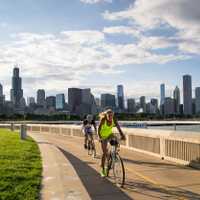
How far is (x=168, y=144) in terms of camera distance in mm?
17203

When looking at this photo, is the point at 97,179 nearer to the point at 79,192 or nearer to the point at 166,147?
the point at 79,192

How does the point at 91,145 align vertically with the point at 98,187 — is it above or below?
above

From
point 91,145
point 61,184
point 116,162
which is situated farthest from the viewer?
point 91,145

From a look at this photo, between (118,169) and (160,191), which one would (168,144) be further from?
(160,191)

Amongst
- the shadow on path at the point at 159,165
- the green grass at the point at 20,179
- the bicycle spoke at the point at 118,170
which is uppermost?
the bicycle spoke at the point at 118,170

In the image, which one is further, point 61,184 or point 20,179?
point 20,179

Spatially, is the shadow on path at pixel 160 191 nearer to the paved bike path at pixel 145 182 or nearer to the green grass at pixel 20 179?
the paved bike path at pixel 145 182

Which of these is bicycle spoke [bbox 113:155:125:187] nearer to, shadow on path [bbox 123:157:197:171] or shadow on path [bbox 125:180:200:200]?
shadow on path [bbox 125:180:200:200]

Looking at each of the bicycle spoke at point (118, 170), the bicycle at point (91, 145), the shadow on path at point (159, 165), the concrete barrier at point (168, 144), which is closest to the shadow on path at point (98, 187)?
the bicycle spoke at point (118, 170)

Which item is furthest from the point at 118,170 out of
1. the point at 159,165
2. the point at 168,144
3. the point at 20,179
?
the point at 168,144

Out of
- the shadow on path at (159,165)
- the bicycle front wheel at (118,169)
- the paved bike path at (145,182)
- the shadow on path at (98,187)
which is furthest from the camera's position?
the shadow on path at (159,165)

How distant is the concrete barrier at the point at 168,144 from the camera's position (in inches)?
586

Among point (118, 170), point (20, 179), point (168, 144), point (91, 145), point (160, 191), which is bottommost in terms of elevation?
point (160, 191)

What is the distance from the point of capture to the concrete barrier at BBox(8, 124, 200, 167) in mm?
14876
